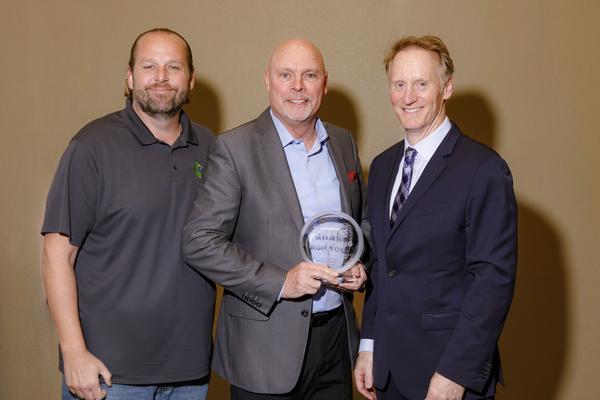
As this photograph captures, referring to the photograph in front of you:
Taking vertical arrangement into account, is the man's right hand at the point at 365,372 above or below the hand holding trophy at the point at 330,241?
below

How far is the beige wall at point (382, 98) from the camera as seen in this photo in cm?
317

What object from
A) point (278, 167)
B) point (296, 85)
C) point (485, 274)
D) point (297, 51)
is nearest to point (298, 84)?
point (296, 85)

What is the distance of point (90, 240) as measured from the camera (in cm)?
224

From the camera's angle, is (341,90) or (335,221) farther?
(341,90)

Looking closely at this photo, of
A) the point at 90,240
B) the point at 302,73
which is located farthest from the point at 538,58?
the point at 90,240

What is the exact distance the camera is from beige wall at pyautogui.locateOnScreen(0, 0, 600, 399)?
3170 millimetres

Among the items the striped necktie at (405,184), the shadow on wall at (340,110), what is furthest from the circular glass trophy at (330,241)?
the shadow on wall at (340,110)

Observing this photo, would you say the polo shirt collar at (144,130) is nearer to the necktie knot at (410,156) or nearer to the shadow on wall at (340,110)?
the necktie knot at (410,156)

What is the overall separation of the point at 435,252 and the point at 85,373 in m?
1.12

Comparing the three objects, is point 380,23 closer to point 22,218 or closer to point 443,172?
point 443,172

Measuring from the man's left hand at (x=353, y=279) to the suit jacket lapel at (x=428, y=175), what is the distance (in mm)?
167

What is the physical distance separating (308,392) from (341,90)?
1449mm

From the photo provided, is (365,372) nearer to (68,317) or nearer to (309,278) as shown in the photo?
(309,278)

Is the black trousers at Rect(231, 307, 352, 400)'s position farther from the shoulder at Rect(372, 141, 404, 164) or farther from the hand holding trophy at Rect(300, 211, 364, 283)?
the shoulder at Rect(372, 141, 404, 164)
